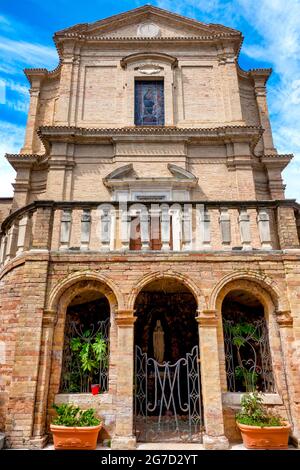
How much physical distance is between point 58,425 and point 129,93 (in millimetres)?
12145

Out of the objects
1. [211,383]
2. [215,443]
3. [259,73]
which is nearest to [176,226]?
[211,383]

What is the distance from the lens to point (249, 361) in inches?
276

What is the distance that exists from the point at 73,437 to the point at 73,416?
0.32 meters

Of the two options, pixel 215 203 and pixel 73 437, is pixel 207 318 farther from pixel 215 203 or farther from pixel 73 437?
pixel 73 437

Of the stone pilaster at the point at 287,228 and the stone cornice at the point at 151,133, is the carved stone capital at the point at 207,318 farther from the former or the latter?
the stone cornice at the point at 151,133

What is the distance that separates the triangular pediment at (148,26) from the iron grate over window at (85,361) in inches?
540

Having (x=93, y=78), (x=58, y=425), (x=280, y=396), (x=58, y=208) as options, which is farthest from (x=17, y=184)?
(x=280, y=396)

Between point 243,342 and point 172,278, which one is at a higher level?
point 172,278

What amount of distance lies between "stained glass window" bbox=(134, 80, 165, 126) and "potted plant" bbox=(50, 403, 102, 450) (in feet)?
36.2

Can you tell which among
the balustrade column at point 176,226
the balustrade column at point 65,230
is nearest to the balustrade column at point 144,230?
the balustrade column at point 176,226

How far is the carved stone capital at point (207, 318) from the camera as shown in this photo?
6.56 metres

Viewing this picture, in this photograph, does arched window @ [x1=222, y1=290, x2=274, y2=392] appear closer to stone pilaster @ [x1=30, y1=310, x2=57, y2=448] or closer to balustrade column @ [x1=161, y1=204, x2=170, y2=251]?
balustrade column @ [x1=161, y1=204, x2=170, y2=251]

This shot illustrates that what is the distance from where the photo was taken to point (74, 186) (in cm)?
1259

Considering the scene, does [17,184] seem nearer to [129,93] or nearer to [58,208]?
[129,93]
